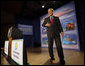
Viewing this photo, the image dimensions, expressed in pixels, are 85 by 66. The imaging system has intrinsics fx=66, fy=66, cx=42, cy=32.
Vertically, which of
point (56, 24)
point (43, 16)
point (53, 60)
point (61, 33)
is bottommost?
point (53, 60)

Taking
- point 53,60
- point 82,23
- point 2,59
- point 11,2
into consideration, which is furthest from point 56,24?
point 11,2

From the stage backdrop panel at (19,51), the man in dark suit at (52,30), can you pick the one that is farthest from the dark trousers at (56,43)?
the stage backdrop panel at (19,51)

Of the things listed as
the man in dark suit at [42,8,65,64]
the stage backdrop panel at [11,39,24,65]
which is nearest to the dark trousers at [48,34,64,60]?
the man in dark suit at [42,8,65,64]

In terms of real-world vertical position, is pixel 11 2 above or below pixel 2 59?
above

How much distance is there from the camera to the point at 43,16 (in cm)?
90

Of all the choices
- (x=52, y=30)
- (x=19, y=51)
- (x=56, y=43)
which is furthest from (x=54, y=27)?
(x=19, y=51)

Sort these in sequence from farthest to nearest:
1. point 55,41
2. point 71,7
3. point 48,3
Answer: point 71,7
point 55,41
point 48,3

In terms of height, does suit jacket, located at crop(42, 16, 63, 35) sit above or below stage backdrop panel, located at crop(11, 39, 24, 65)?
above

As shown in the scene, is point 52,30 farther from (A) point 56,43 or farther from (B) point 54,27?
(A) point 56,43

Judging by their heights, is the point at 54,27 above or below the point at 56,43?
above

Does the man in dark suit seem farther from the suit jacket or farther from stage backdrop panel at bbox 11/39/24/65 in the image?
stage backdrop panel at bbox 11/39/24/65

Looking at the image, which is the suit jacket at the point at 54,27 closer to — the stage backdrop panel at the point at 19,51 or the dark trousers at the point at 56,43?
the dark trousers at the point at 56,43

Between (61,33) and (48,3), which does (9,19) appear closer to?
(48,3)

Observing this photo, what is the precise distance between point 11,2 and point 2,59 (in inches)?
84.0
